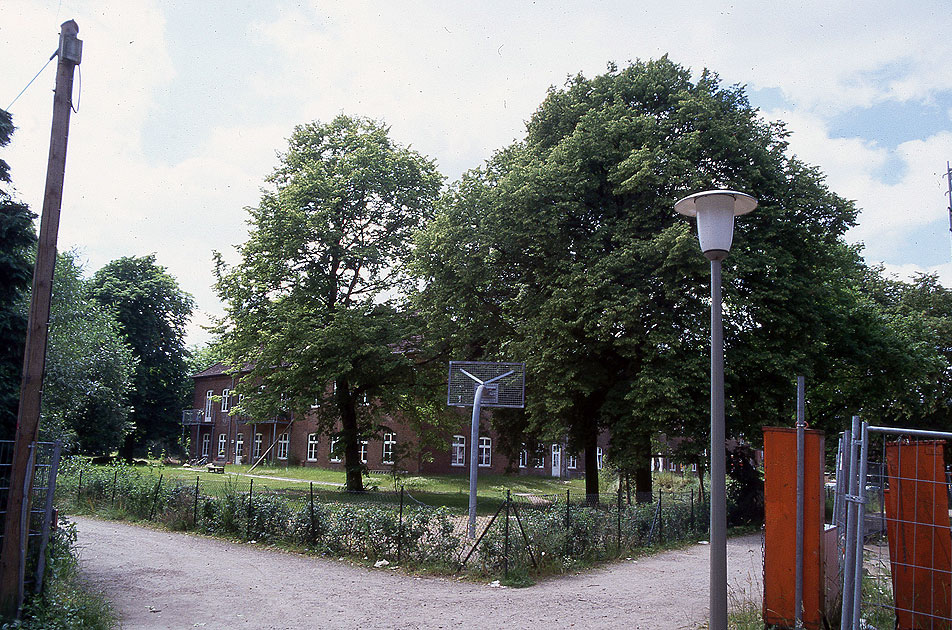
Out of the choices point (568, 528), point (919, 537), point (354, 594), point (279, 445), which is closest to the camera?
point (919, 537)

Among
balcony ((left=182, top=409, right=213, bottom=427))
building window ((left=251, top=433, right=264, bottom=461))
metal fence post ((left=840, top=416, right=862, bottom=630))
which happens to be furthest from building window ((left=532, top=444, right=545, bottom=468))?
balcony ((left=182, top=409, right=213, bottom=427))

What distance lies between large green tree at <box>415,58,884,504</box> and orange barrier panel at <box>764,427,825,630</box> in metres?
11.5

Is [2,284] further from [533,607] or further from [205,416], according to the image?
[205,416]

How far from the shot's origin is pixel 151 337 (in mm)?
54312

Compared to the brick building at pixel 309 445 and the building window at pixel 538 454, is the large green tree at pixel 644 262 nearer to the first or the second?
the building window at pixel 538 454

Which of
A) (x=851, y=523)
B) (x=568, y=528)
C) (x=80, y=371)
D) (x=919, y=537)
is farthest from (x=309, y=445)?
(x=851, y=523)

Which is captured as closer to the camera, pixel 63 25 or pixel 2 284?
pixel 63 25

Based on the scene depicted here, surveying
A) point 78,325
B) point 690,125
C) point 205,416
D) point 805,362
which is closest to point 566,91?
point 690,125

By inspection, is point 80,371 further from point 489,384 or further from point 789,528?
point 789,528

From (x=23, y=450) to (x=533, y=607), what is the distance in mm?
6536

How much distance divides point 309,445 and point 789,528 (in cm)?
4328

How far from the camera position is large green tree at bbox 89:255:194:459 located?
5306cm

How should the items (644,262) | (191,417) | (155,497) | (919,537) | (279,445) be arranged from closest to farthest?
(919,537), (155,497), (644,262), (279,445), (191,417)

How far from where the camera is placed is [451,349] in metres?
27.2
